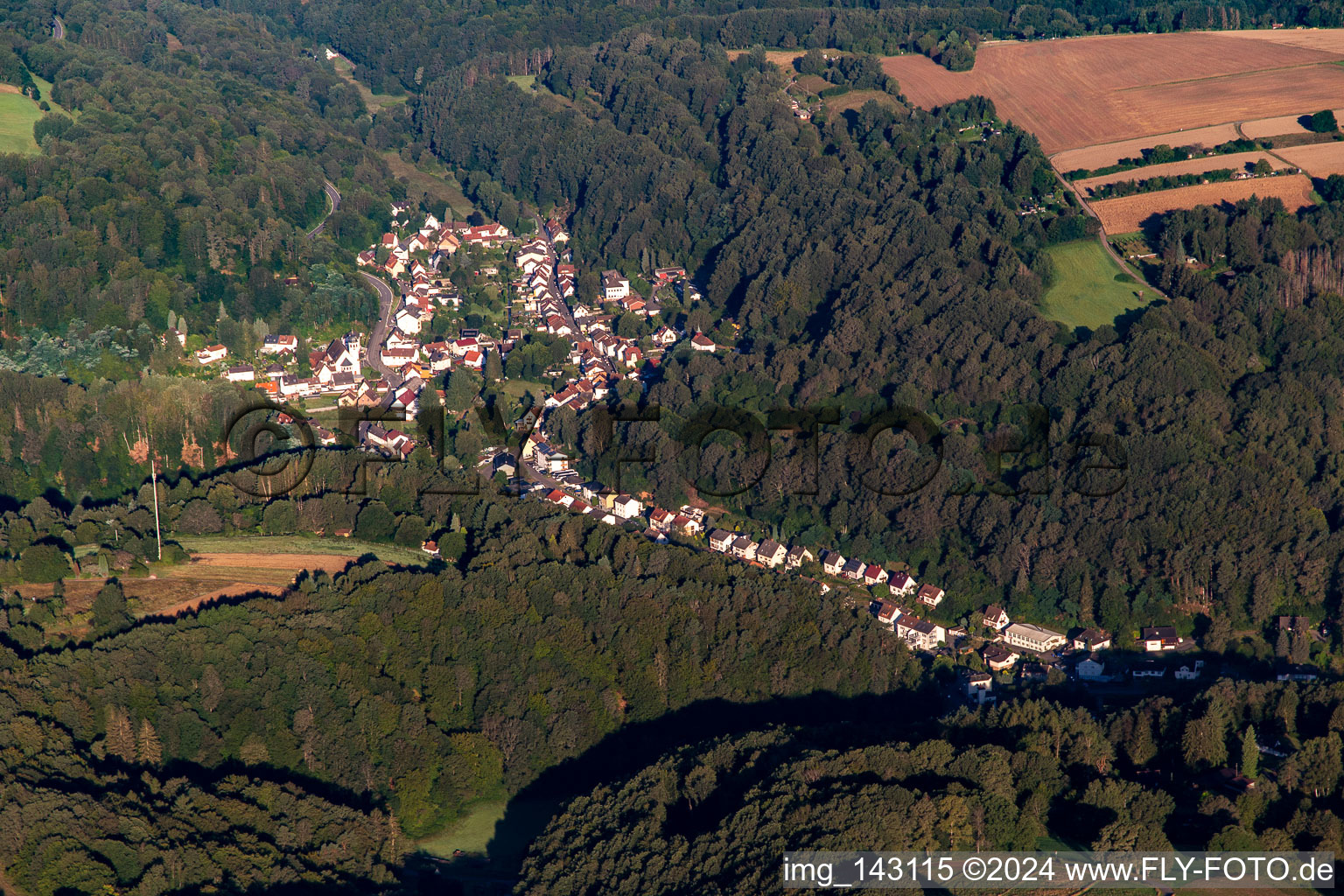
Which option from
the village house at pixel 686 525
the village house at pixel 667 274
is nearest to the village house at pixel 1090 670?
the village house at pixel 686 525

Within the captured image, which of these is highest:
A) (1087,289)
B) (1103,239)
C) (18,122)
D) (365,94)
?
(1103,239)

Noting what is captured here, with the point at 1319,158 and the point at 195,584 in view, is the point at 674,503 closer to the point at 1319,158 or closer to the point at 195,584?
the point at 195,584

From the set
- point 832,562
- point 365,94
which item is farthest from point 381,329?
point 365,94

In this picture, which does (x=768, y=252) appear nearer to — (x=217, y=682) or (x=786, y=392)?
(x=786, y=392)

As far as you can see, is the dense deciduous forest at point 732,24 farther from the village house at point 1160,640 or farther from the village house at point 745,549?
the village house at point 1160,640

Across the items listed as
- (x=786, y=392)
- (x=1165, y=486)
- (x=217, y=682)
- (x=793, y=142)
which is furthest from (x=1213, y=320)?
(x=217, y=682)

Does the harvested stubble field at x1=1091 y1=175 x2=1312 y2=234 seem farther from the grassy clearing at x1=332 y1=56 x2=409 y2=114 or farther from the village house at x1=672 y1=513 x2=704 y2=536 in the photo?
the grassy clearing at x1=332 y1=56 x2=409 y2=114

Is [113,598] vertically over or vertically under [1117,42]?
under
